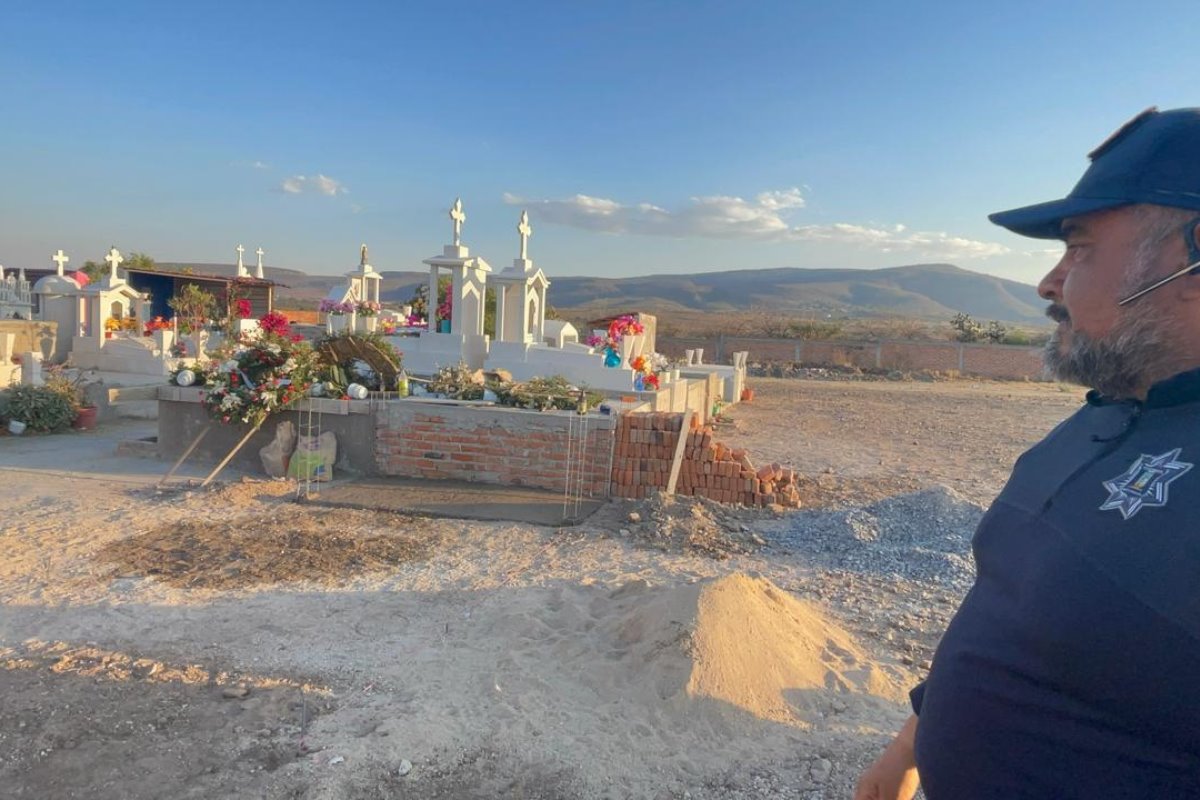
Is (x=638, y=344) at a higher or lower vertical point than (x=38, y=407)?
higher

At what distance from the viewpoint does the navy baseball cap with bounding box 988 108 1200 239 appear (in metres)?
1.23

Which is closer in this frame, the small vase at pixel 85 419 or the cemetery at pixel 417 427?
the cemetery at pixel 417 427

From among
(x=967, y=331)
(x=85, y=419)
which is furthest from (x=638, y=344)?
(x=967, y=331)

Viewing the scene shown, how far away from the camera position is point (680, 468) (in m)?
7.42

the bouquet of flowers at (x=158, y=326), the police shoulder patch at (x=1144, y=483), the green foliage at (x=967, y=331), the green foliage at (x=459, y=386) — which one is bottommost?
the green foliage at (x=459, y=386)

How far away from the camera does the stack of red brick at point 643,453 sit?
24.0 feet

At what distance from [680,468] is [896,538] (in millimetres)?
1959

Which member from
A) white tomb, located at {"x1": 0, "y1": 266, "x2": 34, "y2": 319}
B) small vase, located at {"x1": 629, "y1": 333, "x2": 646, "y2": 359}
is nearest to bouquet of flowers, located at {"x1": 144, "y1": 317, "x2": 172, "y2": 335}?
white tomb, located at {"x1": 0, "y1": 266, "x2": 34, "y2": 319}

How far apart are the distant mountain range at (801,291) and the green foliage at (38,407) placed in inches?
4201

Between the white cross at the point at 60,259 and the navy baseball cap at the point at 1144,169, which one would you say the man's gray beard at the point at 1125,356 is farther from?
the white cross at the point at 60,259

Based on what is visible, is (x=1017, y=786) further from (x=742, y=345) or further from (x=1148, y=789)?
(x=742, y=345)

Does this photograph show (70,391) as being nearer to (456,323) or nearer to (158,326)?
(456,323)

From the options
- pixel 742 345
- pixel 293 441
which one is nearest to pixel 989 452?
pixel 293 441

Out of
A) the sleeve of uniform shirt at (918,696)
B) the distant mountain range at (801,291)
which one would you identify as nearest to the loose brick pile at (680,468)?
the sleeve of uniform shirt at (918,696)
